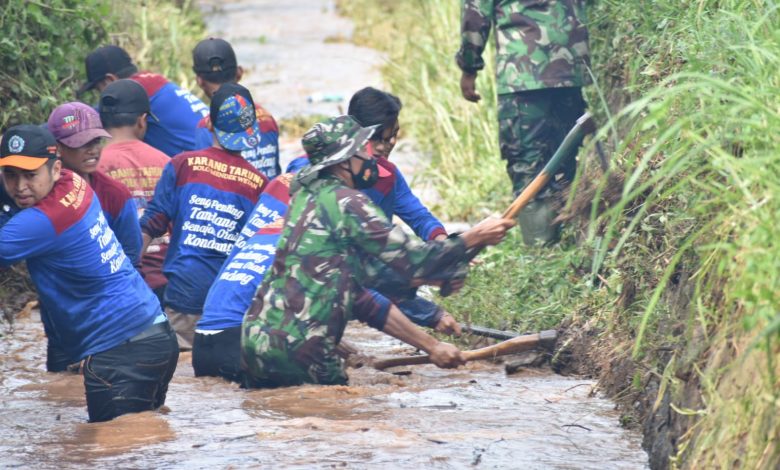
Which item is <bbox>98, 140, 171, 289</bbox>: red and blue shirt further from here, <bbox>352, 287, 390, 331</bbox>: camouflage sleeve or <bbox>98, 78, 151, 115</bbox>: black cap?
<bbox>352, 287, 390, 331</bbox>: camouflage sleeve

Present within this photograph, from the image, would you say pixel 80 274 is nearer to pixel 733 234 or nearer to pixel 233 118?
pixel 233 118

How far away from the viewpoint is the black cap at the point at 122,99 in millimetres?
7633

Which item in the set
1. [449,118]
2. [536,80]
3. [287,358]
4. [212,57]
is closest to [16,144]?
[287,358]

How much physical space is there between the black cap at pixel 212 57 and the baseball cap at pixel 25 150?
2927mm

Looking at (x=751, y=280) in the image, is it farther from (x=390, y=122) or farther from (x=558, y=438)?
(x=390, y=122)

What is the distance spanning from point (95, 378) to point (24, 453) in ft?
1.67

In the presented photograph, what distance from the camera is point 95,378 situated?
5.68m

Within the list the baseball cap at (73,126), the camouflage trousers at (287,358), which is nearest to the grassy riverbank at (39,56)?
the baseball cap at (73,126)

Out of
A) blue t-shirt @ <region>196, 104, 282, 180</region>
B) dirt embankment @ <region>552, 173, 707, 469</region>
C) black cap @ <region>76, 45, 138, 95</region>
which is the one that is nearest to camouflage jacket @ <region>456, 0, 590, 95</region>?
dirt embankment @ <region>552, 173, 707, 469</region>

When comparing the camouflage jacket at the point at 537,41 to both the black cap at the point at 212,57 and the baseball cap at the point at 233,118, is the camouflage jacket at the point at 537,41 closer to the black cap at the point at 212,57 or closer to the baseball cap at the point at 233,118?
the black cap at the point at 212,57

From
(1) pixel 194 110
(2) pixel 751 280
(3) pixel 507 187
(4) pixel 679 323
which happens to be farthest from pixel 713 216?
(3) pixel 507 187

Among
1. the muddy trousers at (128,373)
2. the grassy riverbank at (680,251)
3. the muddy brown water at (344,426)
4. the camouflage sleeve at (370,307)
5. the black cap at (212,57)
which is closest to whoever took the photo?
the grassy riverbank at (680,251)

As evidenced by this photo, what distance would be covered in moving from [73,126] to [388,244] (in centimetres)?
173

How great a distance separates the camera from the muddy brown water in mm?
4969
